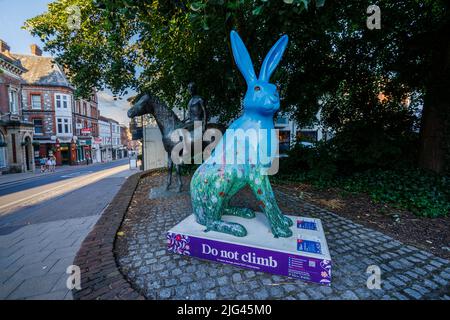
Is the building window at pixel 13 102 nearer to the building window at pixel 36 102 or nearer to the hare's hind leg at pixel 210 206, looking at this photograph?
the building window at pixel 36 102

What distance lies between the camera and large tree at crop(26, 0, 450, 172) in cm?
516

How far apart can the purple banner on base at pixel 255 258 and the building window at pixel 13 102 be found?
91.6ft

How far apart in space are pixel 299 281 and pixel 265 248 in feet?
1.64

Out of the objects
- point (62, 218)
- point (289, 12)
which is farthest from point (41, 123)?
point (289, 12)

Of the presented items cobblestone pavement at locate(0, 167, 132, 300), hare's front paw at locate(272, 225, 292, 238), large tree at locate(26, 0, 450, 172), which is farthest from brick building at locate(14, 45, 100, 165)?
hare's front paw at locate(272, 225, 292, 238)

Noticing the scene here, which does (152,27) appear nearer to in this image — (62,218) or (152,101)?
(152,101)

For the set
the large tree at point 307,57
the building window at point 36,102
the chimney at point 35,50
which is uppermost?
the chimney at point 35,50

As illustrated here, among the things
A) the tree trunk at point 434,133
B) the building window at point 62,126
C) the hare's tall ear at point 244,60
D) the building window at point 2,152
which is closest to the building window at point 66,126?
the building window at point 62,126

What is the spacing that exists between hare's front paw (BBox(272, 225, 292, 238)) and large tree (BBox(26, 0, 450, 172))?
377 cm

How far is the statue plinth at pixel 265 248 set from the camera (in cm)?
213

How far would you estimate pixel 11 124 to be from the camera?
19.7 meters

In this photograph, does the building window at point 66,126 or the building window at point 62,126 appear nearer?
the building window at point 62,126

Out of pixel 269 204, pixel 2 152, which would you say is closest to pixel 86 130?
pixel 2 152

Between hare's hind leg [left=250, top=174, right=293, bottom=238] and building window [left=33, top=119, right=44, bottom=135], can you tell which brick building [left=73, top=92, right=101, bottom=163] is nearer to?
building window [left=33, top=119, right=44, bottom=135]
